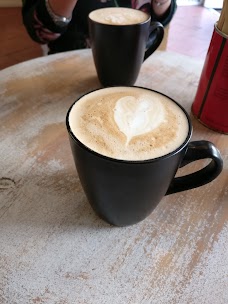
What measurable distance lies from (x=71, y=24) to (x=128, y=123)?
0.72 m

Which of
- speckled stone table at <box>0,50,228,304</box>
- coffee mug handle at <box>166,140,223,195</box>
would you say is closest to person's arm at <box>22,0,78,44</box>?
speckled stone table at <box>0,50,228,304</box>

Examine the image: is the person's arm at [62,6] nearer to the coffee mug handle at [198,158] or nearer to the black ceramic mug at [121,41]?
the black ceramic mug at [121,41]

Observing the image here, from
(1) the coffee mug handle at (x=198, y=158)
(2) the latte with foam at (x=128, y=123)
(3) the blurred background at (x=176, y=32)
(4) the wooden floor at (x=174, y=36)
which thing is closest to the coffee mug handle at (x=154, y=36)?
(2) the latte with foam at (x=128, y=123)

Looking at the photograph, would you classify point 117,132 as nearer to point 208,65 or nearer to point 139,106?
point 139,106

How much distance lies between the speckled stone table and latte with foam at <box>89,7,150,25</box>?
230 mm

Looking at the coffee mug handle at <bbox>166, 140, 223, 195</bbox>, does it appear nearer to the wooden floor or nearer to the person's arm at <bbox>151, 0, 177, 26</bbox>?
the person's arm at <bbox>151, 0, 177, 26</bbox>

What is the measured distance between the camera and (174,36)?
247 centimetres

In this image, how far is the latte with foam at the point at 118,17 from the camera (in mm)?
598

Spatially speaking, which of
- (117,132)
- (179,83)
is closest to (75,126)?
(117,132)

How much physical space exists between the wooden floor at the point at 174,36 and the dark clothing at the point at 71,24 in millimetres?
705

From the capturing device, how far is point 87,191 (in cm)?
37

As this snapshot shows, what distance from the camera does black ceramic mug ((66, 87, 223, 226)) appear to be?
306 millimetres

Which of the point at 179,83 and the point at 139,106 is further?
the point at 179,83

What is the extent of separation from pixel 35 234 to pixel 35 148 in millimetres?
164
